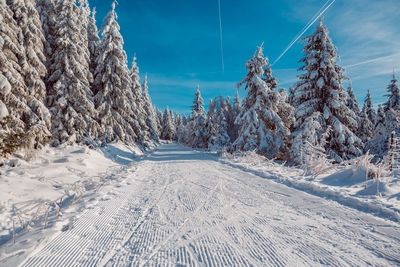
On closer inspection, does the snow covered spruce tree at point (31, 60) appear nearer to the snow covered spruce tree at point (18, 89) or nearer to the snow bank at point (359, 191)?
the snow covered spruce tree at point (18, 89)

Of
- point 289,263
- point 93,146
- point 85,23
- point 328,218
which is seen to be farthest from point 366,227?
point 85,23

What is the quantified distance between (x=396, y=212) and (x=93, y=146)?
47.6ft

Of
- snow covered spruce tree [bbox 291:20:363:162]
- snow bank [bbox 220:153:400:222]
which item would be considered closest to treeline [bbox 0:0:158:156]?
snow bank [bbox 220:153:400:222]

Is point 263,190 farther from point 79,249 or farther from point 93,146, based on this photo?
point 93,146

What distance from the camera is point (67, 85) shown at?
507 inches

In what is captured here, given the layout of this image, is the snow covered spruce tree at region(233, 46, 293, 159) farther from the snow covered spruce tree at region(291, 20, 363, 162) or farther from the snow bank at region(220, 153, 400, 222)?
the snow bank at region(220, 153, 400, 222)

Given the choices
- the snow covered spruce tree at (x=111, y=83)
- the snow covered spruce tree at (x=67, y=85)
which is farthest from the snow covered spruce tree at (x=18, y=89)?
the snow covered spruce tree at (x=111, y=83)

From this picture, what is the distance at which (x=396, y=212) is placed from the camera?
123 inches

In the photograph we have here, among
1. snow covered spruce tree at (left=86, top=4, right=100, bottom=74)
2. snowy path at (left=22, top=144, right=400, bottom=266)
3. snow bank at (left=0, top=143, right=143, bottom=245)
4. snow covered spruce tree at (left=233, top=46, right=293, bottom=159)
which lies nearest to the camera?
snowy path at (left=22, top=144, right=400, bottom=266)

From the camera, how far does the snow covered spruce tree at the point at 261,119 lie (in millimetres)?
15078

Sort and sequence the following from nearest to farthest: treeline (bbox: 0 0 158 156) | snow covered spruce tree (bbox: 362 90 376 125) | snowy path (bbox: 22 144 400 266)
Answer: snowy path (bbox: 22 144 400 266)
treeline (bbox: 0 0 158 156)
snow covered spruce tree (bbox: 362 90 376 125)

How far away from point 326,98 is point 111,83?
16.6m

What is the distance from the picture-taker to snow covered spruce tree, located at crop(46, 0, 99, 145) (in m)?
12.4

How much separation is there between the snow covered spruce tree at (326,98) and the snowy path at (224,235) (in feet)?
30.4
